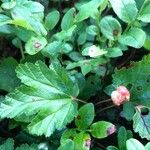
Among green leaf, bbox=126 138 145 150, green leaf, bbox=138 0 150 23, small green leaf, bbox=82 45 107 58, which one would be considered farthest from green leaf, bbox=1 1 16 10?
green leaf, bbox=126 138 145 150

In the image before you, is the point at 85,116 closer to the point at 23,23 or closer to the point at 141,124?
the point at 141,124

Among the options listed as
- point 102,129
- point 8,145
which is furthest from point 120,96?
point 8,145

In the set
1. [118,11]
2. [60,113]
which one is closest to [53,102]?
[60,113]

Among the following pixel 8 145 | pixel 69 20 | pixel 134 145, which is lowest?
pixel 8 145

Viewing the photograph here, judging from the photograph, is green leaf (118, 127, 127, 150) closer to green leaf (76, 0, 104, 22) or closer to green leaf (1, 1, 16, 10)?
green leaf (76, 0, 104, 22)

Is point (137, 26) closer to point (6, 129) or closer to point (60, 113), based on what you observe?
point (60, 113)

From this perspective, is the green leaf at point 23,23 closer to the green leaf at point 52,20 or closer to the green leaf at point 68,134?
the green leaf at point 52,20
